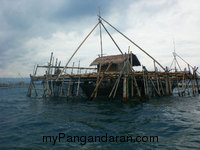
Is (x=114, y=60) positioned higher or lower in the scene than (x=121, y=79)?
higher

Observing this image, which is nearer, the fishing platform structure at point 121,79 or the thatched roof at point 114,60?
the fishing platform structure at point 121,79

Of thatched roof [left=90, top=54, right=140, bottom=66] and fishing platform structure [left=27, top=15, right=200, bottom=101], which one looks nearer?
fishing platform structure [left=27, top=15, right=200, bottom=101]

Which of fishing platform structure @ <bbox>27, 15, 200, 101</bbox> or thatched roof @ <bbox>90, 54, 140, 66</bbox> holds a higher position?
thatched roof @ <bbox>90, 54, 140, 66</bbox>

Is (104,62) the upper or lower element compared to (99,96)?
upper

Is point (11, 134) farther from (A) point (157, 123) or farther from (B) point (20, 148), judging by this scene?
(A) point (157, 123)

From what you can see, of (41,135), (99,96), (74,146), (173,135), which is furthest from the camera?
→ (99,96)

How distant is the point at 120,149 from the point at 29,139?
14.2ft

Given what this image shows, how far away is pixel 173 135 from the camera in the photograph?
6219mm

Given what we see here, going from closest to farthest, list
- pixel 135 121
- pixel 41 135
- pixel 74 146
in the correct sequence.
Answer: pixel 74 146 → pixel 41 135 → pixel 135 121

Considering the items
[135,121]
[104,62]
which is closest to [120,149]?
[135,121]

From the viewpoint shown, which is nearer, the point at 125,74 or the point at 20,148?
the point at 20,148

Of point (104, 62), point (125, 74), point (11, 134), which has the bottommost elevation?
point (11, 134)

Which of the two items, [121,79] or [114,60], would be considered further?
[114,60]

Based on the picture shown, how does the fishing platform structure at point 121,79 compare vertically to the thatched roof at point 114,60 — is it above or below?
below
